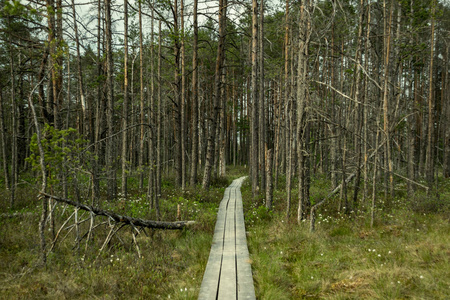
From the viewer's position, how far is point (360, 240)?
22.1 feet

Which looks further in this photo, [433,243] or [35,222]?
[35,222]

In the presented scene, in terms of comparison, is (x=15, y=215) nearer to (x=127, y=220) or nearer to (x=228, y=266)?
(x=127, y=220)

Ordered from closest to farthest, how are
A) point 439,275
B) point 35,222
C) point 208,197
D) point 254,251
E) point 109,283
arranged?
point 439,275, point 109,283, point 254,251, point 35,222, point 208,197

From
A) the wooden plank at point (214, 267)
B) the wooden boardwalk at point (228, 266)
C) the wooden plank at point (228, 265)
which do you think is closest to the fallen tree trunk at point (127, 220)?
the wooden plank at point (214, 267)

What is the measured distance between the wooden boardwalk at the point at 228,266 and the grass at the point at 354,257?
24 centimetres

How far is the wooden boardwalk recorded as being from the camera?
4.48m

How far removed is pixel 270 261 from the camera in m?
5.73

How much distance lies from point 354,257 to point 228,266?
2.93 meters

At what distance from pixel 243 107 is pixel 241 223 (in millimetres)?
24709

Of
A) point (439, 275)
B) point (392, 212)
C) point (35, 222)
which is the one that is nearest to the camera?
point (439, 275)

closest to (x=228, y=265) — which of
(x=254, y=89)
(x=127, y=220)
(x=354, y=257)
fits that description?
(x=127, y=220)

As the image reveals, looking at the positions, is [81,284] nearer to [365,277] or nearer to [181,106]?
[365,277]

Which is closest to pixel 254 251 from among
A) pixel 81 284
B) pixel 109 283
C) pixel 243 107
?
pixel 109 283

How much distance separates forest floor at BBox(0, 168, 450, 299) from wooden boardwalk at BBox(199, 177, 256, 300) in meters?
0.20
